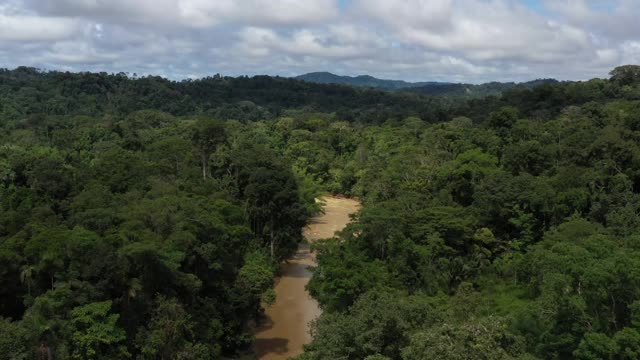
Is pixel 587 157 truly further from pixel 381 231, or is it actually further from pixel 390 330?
pixel 390 330

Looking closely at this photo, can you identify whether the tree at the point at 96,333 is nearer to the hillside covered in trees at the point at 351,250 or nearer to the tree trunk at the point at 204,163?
the hillside covered in trees at the point at 351,250

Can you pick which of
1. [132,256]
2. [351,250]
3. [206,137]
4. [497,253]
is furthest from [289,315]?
[206,137]

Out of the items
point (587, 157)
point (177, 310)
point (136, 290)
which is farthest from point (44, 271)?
point (587, 157)

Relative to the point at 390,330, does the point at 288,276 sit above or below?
below

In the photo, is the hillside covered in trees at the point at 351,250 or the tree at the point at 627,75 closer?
the hillside covered in trees at the point at 351,250

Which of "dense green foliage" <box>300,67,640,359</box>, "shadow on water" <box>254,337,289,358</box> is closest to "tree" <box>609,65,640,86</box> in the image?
"dense green foliage" <box>300,67,640,359</box>

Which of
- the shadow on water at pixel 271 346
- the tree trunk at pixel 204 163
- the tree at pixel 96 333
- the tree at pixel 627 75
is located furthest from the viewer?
the tree at pixel 627 75

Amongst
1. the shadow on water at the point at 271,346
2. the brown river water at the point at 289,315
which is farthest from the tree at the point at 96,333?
the shadow on water at the point at 271,346

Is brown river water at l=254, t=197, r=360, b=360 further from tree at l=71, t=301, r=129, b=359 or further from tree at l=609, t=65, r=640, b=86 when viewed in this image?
tree at l=609, t=65, r=640, b=86
